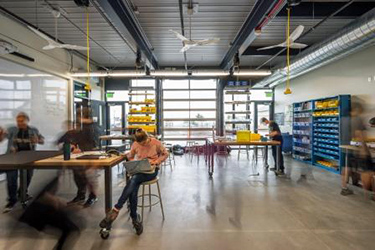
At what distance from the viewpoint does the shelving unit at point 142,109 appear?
827cm

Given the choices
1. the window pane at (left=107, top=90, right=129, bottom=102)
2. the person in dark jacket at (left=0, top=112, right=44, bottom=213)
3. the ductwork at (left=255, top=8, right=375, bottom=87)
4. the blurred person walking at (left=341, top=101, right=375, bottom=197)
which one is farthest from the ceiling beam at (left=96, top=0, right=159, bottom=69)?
the blurred person walking at (left=341, top=101, right=375, bottom=197)

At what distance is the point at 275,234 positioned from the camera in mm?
2596

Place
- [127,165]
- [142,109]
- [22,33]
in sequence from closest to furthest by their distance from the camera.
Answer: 1. [127,165]
2. [22,33]
3. [142,109]

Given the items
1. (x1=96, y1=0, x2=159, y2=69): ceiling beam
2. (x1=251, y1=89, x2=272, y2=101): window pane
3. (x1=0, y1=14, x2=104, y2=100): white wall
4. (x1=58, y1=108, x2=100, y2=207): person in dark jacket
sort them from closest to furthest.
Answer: (x1=58, y1=108, x2=100, y2=207): person in dark jacket < (x1=96, y1=0, x2=159, y2=69): ceiling beam < (x1=0, y1=14, x2=104, y2=100): white wall < (x1=251, y1=89, x2=272, y2=101): window pane

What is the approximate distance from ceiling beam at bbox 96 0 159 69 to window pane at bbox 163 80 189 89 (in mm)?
3574

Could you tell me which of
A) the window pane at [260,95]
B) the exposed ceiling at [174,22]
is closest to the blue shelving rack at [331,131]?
the exposed ceiling at [174,22]

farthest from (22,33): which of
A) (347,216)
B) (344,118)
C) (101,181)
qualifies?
(344,118)

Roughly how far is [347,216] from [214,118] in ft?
23.1

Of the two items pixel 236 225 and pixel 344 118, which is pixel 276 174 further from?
pixel 236 225

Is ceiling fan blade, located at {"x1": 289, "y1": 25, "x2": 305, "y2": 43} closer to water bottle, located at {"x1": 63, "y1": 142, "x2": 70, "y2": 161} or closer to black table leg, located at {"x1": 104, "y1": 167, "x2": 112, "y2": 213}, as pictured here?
black table leg, located at {"x1": 104, "y1": 167, "x2": 112, "y2": 213}

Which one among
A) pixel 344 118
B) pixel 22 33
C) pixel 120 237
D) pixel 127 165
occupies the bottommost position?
pixel 120 237

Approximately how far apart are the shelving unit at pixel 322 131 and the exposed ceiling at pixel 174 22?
194 cm

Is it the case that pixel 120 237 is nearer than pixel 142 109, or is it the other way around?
pixel 120 237

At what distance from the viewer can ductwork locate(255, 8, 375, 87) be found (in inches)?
144
